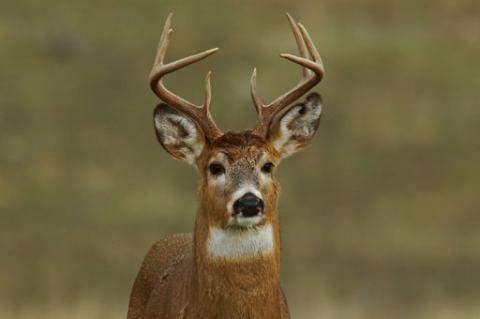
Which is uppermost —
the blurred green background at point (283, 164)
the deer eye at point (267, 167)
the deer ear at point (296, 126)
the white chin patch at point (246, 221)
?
the deer ear at point (296, 126)

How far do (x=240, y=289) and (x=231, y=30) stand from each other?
29.8 metres

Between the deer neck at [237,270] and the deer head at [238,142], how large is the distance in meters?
0.08

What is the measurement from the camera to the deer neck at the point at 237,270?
11586mm

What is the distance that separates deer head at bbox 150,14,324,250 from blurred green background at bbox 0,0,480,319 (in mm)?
9150

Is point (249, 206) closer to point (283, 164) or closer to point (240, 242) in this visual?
point (240, 242)

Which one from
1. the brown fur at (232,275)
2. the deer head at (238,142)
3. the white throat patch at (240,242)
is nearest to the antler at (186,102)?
the deer head at (238,142)

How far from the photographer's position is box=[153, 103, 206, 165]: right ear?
480 inches

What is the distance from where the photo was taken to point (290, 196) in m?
30.7

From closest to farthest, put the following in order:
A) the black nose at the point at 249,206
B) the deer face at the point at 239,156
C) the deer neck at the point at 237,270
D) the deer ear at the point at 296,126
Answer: the black nose at the point at 249,206 → the deer face at the point at 239,156 → the deer neck at the point at 237,270 → the deer ear at the point at 296,126

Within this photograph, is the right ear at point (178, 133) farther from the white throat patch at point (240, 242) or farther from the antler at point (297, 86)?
the white throat patch at point (240, 242)

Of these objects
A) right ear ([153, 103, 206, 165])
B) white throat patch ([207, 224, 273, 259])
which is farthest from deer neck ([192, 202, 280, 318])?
right ear ([153, 103, 206, 165])

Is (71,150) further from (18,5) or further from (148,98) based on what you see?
(18,5)

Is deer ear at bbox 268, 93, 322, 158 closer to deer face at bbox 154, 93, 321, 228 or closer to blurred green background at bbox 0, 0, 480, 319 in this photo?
deer face at bbox 154, 93, 321, 228

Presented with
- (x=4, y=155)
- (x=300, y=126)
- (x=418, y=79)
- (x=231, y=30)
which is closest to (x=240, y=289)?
(x=300, y=126)
